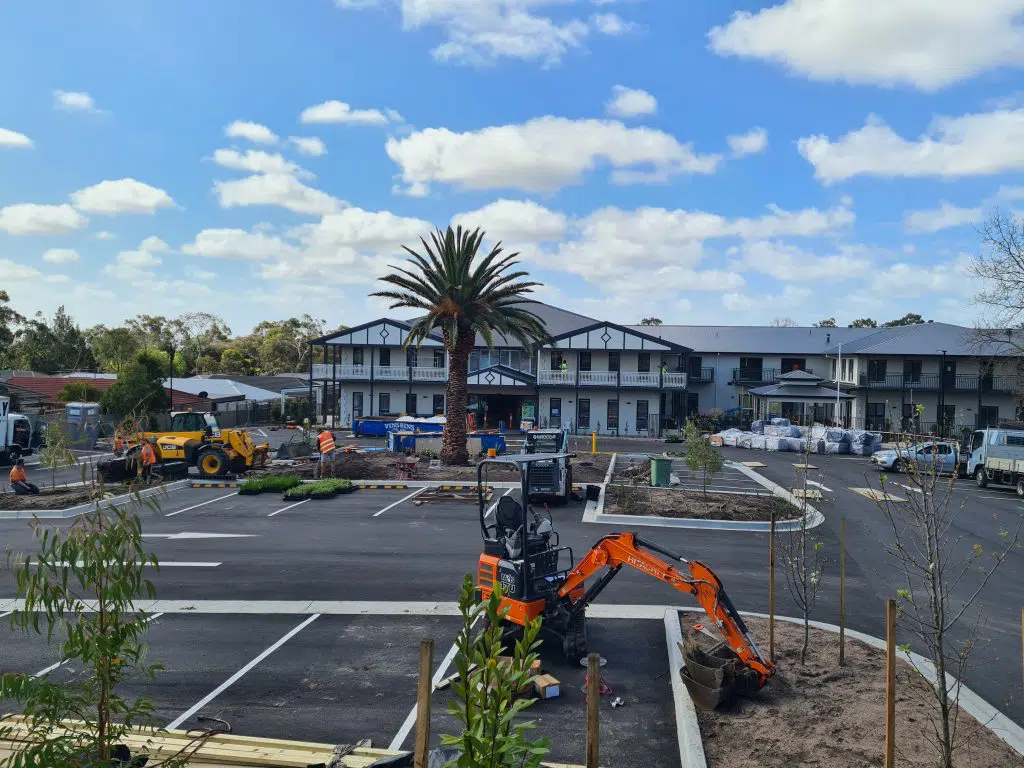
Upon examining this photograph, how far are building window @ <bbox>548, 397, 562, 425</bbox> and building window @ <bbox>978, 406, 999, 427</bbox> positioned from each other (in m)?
28.8

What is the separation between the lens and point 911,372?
175ft

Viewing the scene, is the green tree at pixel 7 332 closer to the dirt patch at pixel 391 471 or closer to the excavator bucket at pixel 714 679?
the dirt patch at pixel 391 471

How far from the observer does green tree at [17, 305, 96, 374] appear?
2768 inches

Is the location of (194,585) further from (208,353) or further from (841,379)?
(208,353)

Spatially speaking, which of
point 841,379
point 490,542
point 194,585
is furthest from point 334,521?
point 841,379

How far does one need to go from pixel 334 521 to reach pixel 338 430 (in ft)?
106

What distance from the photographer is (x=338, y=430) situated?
173ft

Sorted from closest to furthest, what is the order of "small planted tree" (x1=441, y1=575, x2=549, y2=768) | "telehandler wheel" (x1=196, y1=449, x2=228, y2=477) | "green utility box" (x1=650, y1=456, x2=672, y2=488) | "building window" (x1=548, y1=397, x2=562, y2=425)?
"small planted tree" (x1=441, y1=575, x2=549, y2=768) → "green utility box" (x1=650, y1=456, x2=672, y2=488) → "telehandler wheel" (x1=196, y1=449, x2=228, y2=477) → "building window" (x1=548, y1=397, x2=562, y2=425)

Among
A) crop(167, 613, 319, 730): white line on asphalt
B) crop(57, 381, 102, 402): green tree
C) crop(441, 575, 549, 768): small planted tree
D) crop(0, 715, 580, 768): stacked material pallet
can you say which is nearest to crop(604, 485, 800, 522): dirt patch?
crop(167, 613, 319, 730): white line on asphalt

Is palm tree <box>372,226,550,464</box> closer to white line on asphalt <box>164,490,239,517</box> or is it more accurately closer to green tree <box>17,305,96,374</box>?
white line on asphalt <box>164,490,239,517</box>

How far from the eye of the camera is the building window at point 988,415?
168 ft

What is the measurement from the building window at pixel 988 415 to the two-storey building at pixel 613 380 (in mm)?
77

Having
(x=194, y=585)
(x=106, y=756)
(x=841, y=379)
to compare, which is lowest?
(x=194, y=585)

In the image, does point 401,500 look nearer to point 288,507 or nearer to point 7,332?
point 288,507
